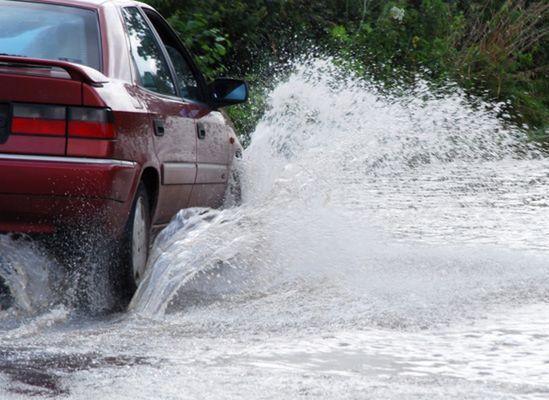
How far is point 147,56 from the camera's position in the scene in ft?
25.3

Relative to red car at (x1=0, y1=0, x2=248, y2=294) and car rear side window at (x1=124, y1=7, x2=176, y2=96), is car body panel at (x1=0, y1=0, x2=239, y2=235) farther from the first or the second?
car rear side window at (x1=124, y1=7, x2=176, y2=96)

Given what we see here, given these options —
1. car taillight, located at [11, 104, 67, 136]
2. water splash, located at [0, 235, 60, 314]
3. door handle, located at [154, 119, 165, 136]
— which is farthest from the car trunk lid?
door handle, located at [154, 119, 165, 136]

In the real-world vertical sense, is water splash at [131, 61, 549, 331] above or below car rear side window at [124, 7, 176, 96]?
below

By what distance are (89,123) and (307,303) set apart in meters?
1.33

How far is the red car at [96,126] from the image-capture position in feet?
21.0

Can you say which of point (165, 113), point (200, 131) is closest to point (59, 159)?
point (165, 113)

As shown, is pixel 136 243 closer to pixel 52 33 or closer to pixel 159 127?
pixel 159 127

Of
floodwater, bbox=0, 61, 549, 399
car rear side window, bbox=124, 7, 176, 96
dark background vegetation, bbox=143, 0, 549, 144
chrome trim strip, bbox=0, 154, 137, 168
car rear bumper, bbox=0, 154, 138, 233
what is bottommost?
floodwater, bbox=0, 61, 549, 399

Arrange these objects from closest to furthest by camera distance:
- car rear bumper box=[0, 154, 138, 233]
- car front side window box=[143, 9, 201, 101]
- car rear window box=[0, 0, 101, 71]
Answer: car rear bumper box=[0, 154, 138, 233] < car rear window box=[0, 0, 101, 71] < car front side window box=[143, 9, 201, 101]

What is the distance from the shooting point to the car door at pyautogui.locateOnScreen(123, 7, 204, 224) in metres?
7.28

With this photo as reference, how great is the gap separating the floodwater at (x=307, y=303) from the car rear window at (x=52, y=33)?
945 millimetres

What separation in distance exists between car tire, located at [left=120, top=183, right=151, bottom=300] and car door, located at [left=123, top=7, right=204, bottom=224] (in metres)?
0.15

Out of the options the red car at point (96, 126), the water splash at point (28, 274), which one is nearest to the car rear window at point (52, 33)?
the red car at point (96, 126)

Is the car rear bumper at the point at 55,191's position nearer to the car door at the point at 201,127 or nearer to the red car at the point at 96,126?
the red car at the point at 96,126
